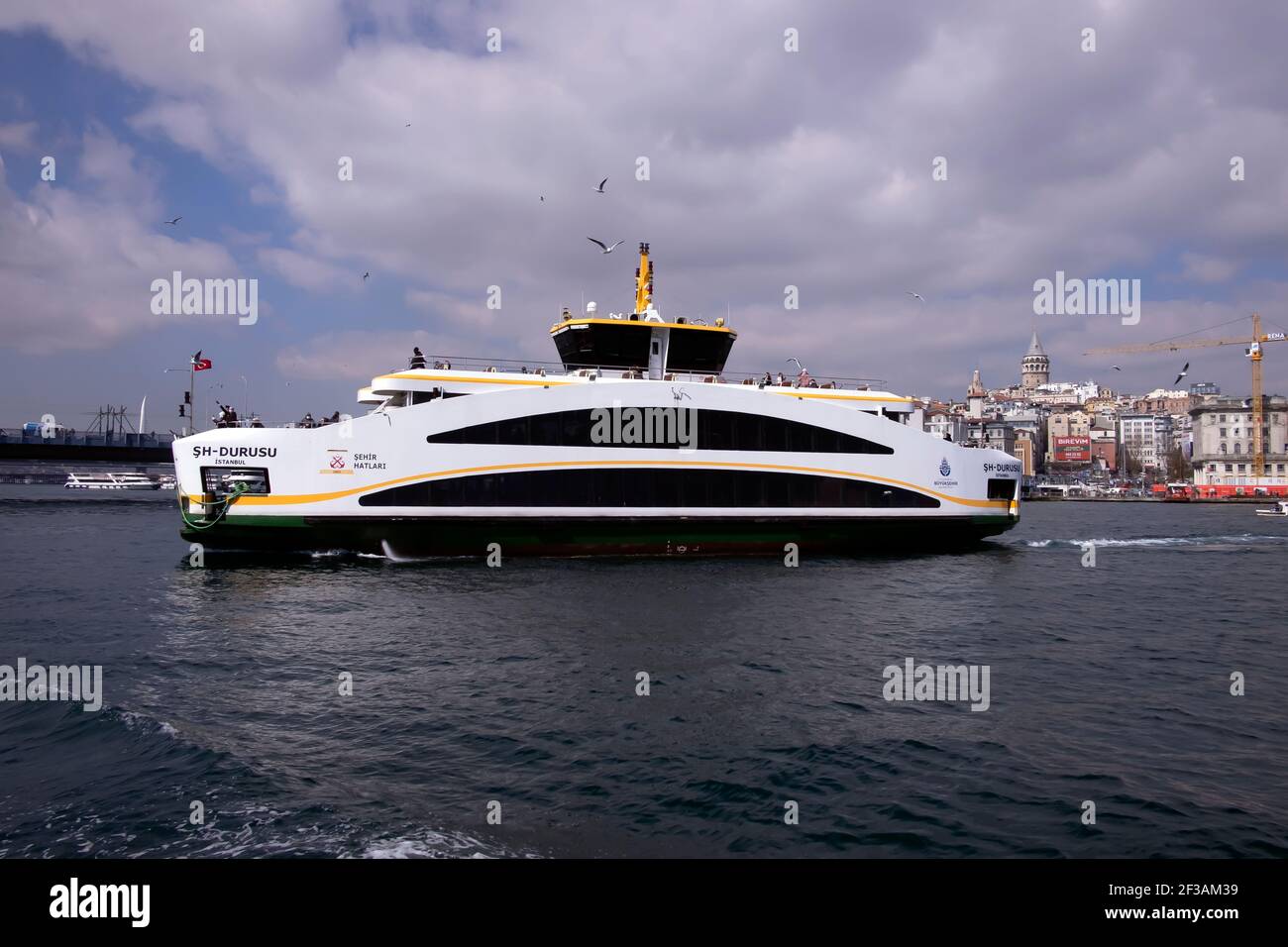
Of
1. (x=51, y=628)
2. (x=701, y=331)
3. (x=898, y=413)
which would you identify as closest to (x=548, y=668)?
(x=51, y=628)

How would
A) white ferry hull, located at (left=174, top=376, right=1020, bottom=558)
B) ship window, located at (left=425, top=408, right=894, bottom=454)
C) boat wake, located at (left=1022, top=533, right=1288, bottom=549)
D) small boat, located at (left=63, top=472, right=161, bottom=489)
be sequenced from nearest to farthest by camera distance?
white ferry hull, located at (left=174, top=376, right=1020, bottom=558), ship window, located at (left=425, top=408, right=894, bottom=454), boat wake, located at (left=1022, top=533, right=1288, bottom=549), small boat, located at (left=63, top=472, right=161, bottom=489)

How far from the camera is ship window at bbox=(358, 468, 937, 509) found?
21.7 meters

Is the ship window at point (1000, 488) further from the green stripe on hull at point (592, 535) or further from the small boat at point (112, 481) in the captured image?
the small boat at point (112, 481)

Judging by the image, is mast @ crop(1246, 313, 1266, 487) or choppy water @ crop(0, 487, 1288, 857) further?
mast @ crop(1246, 313, 1266, 487)

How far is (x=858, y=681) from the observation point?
10.7 meters

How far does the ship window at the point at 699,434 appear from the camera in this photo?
72.5ft

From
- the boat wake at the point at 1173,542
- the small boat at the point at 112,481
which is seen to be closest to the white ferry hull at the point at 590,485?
the boat wake at the point at 1173,542

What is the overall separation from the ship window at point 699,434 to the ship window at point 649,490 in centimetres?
84

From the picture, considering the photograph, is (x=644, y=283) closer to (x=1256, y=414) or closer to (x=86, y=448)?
(x=86, y=448)

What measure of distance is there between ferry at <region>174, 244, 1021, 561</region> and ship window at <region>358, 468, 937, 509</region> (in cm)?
4

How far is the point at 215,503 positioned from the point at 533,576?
872 cm

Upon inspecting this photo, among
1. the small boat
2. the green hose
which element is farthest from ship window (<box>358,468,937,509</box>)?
the small boat

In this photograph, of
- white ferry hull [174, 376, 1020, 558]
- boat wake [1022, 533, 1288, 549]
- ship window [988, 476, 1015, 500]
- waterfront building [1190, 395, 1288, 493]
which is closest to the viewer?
white ferry hull [174, 376, 1020, 558]

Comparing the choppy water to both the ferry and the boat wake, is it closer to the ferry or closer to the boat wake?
the ferry
